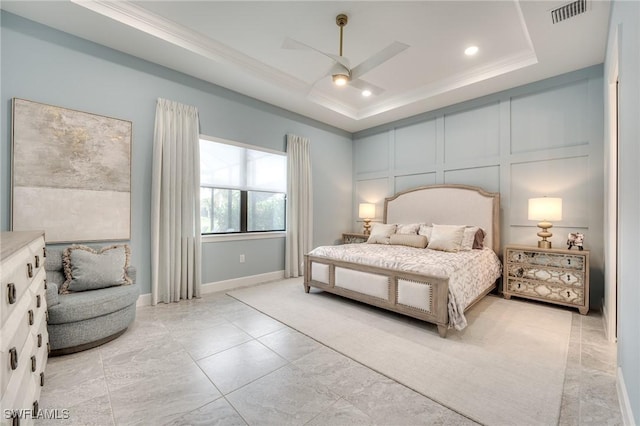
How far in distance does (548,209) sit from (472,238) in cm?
92

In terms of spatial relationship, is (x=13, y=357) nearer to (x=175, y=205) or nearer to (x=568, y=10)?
(x=175, y=205)

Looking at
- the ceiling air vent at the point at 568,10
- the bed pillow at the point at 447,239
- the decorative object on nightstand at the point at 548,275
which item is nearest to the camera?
the ceiling air vent at the point at 568,10

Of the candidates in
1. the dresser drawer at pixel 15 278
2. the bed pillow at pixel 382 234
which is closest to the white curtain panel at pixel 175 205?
the dresser drawer at pixel 15 278

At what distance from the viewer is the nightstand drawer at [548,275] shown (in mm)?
3178

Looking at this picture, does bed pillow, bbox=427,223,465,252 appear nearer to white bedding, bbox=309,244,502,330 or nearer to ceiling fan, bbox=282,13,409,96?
white bedding, bbox=309,244,502,330

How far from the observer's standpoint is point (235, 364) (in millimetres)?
2096

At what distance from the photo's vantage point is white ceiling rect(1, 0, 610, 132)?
2621 millimetres

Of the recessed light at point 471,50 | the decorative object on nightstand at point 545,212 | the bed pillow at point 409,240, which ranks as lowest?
the bed pillow at point 409,240

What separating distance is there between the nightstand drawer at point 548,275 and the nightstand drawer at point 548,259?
0.06 m

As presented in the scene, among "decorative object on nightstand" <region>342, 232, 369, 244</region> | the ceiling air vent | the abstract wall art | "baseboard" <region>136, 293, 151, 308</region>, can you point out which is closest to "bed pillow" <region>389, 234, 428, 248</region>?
"decorative object on nightstand" <region>342, 232, 369, 244</region>

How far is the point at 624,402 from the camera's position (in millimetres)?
1542

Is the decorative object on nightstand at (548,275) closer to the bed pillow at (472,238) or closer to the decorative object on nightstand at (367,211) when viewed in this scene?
the bed pillow at (472,238)

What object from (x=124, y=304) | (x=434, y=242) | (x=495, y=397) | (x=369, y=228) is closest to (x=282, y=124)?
(x=369, y=228)

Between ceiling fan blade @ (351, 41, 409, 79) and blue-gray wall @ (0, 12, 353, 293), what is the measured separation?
2.14 meters
